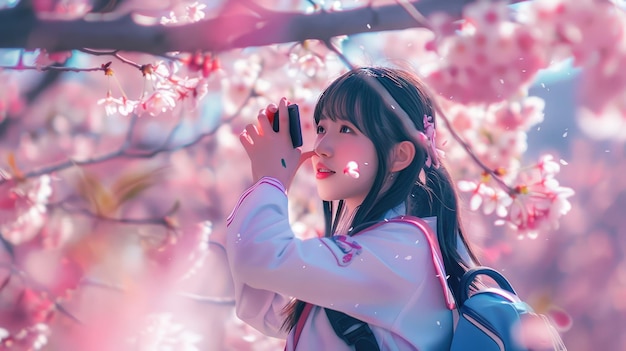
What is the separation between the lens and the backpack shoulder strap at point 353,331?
90 centimetres

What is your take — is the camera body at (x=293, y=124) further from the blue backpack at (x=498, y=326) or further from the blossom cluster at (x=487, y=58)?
the blossom cluster at (x=487, y=58)

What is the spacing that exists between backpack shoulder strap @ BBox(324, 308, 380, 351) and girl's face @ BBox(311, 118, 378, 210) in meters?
0.20

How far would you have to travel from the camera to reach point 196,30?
1455 millimetres

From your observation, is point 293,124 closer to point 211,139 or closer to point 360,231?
point 360,231

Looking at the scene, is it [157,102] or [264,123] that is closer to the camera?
[264,123]

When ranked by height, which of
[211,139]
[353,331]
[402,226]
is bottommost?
[211,139]

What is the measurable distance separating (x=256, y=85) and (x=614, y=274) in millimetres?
1195

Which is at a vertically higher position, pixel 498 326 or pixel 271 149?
pixel 271 149

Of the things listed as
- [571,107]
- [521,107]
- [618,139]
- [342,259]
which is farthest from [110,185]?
[618,139]

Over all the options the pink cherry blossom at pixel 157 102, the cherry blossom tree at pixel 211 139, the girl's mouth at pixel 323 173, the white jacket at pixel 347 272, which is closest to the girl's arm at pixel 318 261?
the white jacket at pixel 347 272

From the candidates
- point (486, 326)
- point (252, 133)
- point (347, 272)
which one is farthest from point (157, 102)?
point (486, 326)

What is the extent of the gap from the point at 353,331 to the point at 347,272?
90 millimetres

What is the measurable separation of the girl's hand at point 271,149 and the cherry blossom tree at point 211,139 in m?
0.47

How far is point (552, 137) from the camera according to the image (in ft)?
5.41
